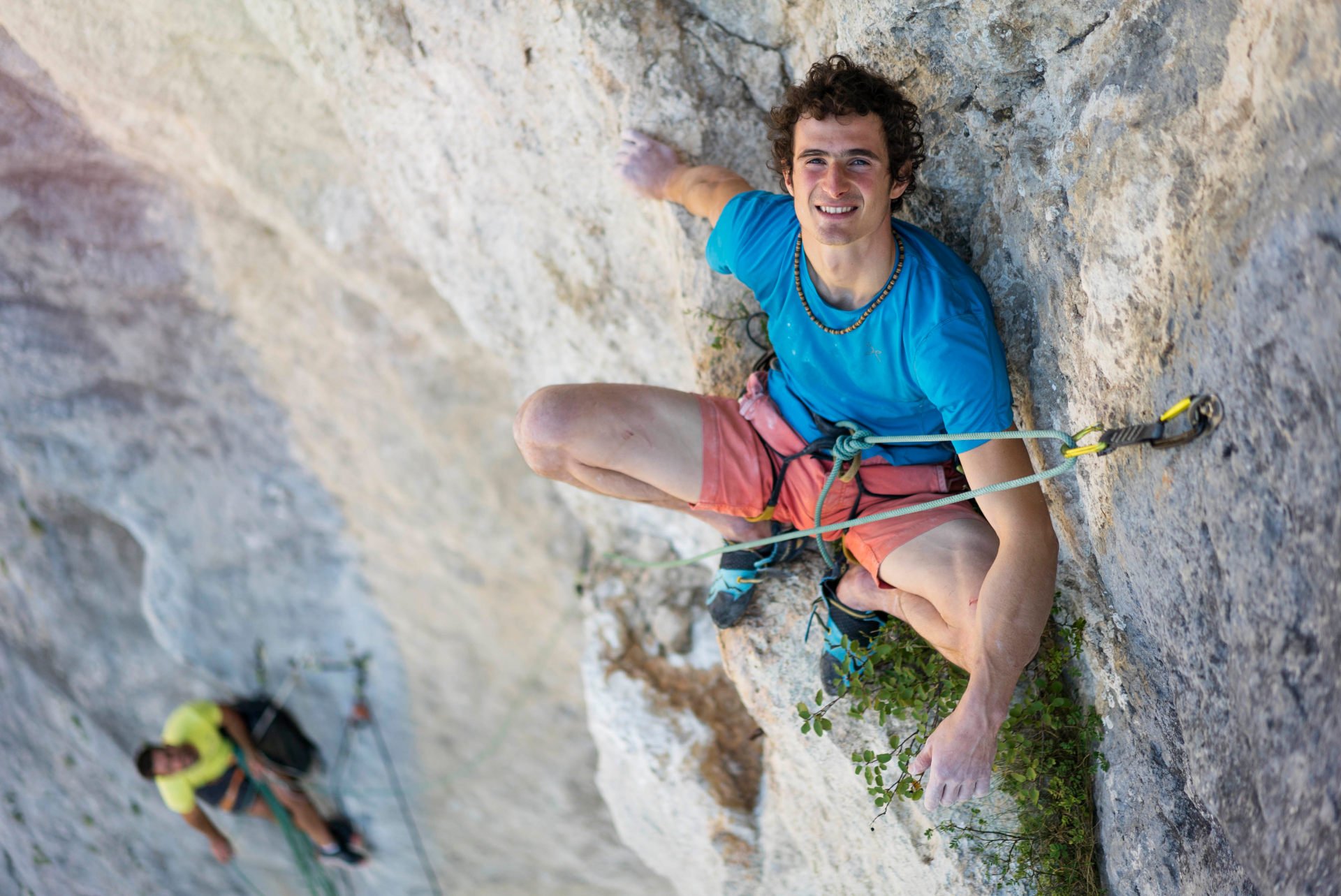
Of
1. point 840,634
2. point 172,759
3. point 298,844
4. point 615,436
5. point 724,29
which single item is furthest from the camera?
point 298,844

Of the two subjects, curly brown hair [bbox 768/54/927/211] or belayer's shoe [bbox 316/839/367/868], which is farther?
belayer's shoe [bbox 316/839/367/868]

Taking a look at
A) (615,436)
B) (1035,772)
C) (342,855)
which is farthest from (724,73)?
(342,855)

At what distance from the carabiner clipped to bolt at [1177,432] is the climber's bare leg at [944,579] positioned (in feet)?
1.72

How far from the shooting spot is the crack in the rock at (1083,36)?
2033 millimetres

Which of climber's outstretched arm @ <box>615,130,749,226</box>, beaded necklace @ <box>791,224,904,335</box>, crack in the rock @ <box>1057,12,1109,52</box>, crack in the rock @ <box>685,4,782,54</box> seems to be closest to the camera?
crack in the rock @ <box>1057,12,1109,52</box>

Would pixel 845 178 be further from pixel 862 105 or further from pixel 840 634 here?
pixel 840 634

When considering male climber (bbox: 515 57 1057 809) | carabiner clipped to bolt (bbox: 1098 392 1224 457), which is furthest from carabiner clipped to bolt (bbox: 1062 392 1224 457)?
male climber (bbox: 515 57 1057 809)

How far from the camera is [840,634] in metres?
2.92

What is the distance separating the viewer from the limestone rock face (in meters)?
1.68

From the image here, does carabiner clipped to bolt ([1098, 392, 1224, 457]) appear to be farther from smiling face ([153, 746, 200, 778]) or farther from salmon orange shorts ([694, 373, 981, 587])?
smiling face ([153, 746, 200, 778])

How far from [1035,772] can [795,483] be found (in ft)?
3.28

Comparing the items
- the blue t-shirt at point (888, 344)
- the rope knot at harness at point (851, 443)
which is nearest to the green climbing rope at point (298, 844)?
the blue t-shirt at point (888, 344)

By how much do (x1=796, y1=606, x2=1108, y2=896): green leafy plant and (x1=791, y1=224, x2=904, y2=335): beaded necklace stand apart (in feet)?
3.19

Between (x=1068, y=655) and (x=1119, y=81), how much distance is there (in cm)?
143
